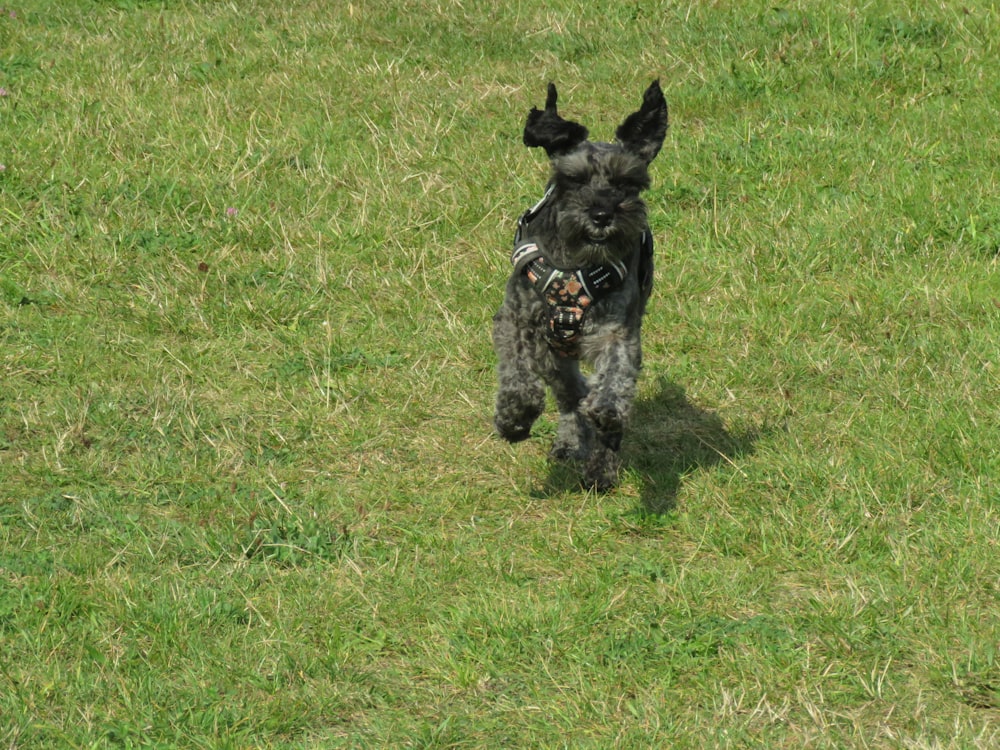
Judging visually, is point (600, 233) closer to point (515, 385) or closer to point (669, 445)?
point (515, 385)

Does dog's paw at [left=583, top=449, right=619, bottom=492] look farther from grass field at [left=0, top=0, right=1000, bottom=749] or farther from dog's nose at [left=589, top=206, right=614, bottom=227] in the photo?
dog's nose at [left=589, top=206, right=614, bottom=227]

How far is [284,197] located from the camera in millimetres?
11992

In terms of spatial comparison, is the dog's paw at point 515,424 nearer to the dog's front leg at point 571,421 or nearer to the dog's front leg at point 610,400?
the dog's front leg at point 610,400

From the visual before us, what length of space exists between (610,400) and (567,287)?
736mm

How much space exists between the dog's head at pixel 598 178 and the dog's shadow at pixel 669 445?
4.84 feet

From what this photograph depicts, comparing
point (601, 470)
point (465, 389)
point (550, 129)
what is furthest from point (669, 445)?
point (550, 129)

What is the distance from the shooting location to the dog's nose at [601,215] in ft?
24.1

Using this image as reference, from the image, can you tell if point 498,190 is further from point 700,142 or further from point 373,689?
point 373,689

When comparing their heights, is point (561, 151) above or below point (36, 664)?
above

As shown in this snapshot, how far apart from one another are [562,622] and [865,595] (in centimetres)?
145

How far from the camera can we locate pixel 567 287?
773 centimetres

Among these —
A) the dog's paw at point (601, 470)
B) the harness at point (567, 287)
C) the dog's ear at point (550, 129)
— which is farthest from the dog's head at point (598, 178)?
the dog's paw at point (601, 470)

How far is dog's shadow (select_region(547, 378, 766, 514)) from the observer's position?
831cm

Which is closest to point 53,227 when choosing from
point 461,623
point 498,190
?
point 498,190
